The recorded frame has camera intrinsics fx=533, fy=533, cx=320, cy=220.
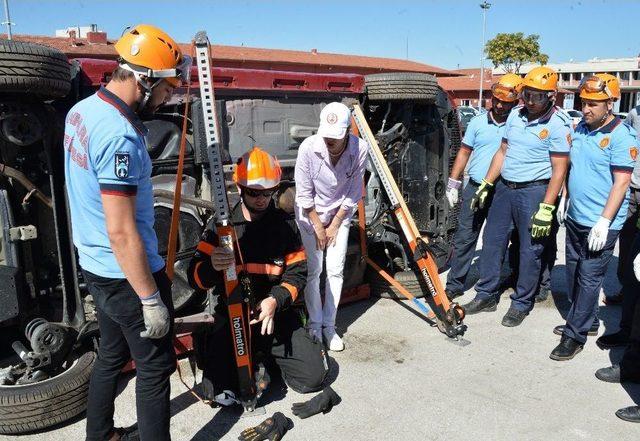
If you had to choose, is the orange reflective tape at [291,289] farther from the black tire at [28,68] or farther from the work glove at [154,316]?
the black tire at [28,68]

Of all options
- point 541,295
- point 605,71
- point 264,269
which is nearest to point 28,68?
point 264,269

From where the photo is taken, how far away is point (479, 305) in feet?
15.4

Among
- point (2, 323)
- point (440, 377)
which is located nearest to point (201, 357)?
point (2, 323)

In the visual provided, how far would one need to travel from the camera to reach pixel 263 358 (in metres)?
3.43

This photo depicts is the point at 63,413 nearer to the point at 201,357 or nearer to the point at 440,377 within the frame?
the point at 201,357

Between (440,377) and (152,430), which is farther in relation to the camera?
(440,377)

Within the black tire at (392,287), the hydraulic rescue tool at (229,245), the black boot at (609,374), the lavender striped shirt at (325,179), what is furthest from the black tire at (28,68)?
the black boot at (609,374)

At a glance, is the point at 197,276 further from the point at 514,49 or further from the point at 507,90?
the point at 514,49

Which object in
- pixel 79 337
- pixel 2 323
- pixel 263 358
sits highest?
pixel 2 323

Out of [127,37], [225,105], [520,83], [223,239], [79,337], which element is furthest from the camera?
[520,83]

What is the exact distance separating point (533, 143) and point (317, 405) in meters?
2.67

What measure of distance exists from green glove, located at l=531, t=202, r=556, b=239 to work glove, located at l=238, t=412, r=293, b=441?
2472 millimetres

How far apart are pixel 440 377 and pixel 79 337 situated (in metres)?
2.29

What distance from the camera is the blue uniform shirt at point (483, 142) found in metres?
4.80
